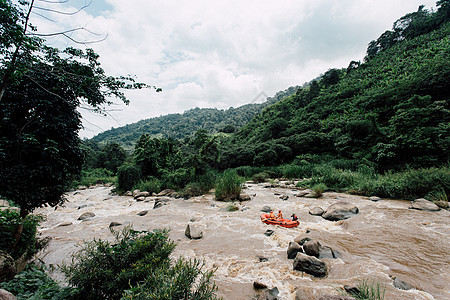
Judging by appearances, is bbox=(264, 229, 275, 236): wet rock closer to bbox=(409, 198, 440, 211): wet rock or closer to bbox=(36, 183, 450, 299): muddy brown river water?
bbox=(36, 183, 450, 299): muddy brown river water

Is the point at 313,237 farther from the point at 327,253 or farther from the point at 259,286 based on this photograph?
the point at 259,286

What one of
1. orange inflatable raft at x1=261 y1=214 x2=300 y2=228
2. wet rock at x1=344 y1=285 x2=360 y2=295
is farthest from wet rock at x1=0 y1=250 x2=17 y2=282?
orange inflatable raft at x1=261 y1=214 x2=300 y2=228

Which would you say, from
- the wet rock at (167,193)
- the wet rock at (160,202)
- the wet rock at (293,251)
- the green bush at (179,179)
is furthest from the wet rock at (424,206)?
the wet rock at (167,193)

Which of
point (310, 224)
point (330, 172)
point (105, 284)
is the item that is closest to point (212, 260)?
point (105, 284)

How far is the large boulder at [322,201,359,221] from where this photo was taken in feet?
20.8

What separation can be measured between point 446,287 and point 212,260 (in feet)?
13.5

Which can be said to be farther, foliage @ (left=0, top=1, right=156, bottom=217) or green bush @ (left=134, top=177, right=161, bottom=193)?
green bush @ (left=134, top=177, right=161, bottom=193)

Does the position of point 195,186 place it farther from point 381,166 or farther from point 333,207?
point 381,166

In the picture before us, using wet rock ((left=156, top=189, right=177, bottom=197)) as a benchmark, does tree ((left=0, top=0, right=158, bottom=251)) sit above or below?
above

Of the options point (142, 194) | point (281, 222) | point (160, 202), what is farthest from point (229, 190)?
point (142, 194)

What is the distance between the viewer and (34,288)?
2576 mm

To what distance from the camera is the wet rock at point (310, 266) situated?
126 inches

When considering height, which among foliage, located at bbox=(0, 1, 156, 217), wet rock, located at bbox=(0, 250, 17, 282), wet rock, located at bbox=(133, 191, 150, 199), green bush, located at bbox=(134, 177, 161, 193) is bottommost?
wet rock, located at bbox=(133, 191, 150, 199)

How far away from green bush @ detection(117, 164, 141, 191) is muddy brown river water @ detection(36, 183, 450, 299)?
7.14 metres
